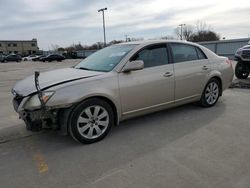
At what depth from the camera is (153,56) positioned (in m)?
4.64

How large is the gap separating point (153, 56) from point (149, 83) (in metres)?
0.57

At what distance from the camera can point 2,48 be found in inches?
3784

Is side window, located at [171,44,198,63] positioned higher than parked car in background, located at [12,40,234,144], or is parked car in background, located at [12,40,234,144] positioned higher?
side window, located at [171,44,198,63]

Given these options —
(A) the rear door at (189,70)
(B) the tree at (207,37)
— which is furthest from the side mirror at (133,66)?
(B) the tree at (207,37)

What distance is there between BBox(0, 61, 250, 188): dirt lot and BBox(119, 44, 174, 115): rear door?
1.46ft

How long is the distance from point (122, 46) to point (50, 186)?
2934mm

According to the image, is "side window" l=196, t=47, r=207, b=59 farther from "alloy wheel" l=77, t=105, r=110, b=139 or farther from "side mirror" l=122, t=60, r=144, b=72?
"alloy wheel" l=77, t=105, r=110, b=139

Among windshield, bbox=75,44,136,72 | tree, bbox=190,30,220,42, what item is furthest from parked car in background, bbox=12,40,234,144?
tree, bbox=190,30,220,42

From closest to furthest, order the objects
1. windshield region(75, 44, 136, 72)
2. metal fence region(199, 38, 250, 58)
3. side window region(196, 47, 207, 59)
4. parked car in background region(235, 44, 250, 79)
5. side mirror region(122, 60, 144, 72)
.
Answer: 1. side mirror region(122, 60, 144, 72)
2. windshield region(75, 44, 136, 72)
3. side window region(196, 47, 207, 59)
4. parked car in background region(235, 44, 250, 79)
5. metal fence region(199, 38, 250, 58)

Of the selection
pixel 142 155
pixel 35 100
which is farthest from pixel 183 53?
pixel 35 100

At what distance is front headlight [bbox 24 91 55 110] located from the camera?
11.6 ft

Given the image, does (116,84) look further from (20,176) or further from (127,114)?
(20,176)

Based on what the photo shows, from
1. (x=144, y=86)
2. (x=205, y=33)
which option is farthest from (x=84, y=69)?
(x=205, y=33)

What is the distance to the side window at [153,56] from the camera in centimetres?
448
